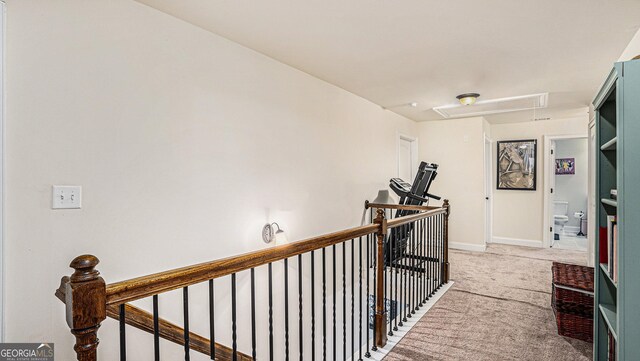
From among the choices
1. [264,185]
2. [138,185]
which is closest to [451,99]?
[264,185]

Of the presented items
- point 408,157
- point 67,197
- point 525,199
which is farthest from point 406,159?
point 67,197

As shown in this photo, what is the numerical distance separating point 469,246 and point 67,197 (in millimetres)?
5592

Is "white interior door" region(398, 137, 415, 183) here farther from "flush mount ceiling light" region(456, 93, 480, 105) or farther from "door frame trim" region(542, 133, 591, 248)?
"door frame trim" region(542, 133, 591, 248)

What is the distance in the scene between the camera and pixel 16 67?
60.6 inches

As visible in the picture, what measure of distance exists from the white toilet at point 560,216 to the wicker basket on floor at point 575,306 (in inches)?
201

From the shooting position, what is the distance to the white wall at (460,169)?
18.2 feet

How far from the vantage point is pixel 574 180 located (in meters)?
7.30

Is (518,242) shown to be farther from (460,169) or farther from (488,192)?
(460,169)

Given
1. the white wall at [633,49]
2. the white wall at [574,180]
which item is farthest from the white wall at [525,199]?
the white wall at [633,49]

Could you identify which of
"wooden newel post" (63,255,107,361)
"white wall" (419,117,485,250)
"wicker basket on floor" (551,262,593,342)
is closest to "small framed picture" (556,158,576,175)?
"white wall" (419,117,485,250)

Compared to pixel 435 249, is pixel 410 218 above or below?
above

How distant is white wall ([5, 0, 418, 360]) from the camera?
1.57 meters

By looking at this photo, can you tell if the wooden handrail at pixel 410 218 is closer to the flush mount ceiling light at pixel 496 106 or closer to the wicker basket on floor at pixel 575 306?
the wicker basket on floor at pixel 575 306

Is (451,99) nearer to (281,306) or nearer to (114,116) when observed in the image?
(281,306)
